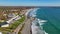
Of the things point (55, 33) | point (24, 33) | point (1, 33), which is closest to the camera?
point (1, 33)

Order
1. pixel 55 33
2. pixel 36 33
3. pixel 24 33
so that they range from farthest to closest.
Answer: pixel 55 33 → pixel 36 33 → pixel 24 33

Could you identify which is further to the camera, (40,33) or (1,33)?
(40,33)

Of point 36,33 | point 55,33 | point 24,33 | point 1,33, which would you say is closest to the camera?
point 1,33

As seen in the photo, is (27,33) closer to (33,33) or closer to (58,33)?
(33,33)

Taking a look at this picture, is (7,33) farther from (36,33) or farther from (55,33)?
(55,33)

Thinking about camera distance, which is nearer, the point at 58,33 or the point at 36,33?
the point at 36,33

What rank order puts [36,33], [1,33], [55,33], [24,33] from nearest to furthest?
[1,33]
[24,33]
[36,33]
[55,33]

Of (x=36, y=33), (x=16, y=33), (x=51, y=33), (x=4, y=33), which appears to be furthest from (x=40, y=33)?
(x=4, y=33)

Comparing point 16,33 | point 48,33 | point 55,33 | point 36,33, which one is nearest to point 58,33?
point 55,33
